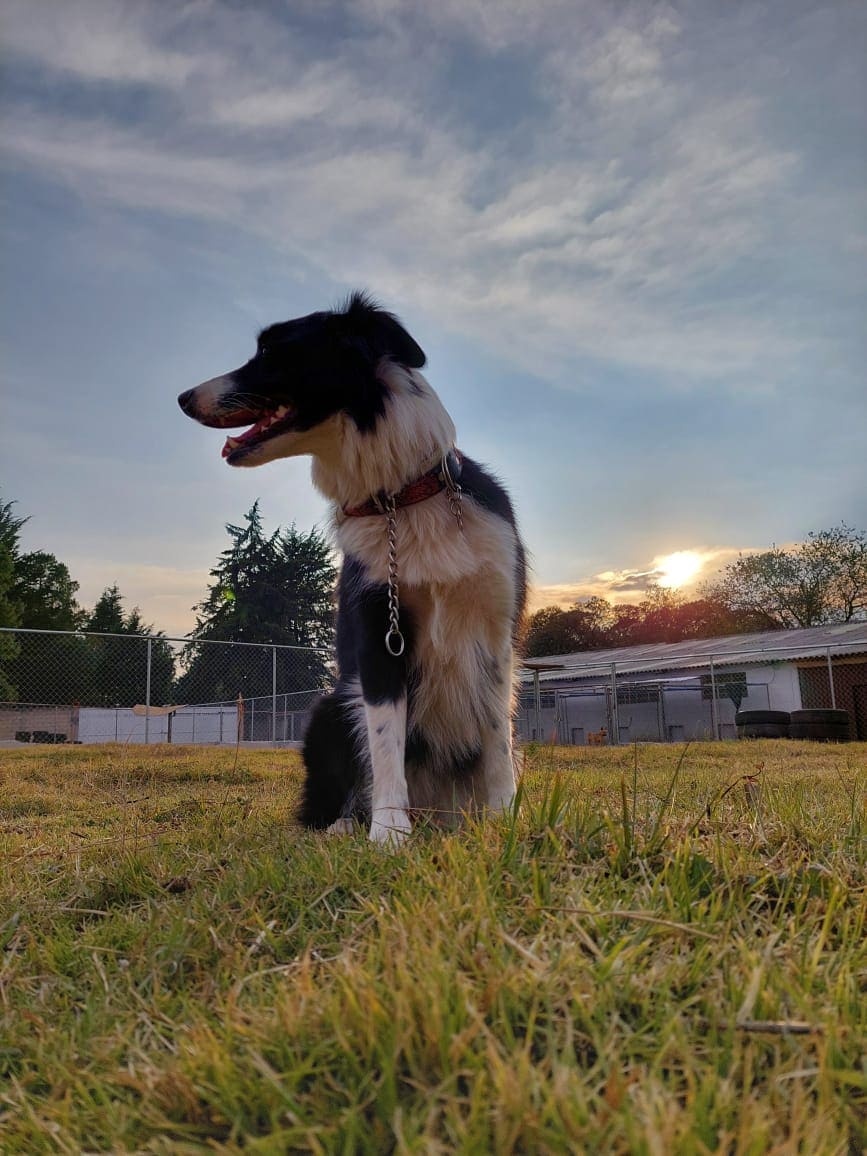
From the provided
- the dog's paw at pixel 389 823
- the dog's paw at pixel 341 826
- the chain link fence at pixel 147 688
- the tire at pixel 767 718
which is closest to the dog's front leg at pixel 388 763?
the dog's paw at pixel 389 823

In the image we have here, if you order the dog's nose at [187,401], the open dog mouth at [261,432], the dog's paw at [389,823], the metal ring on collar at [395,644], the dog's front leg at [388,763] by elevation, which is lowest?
the dog's paw at [389,823]

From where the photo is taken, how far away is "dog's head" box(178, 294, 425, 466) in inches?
117

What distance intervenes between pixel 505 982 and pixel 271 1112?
0.35 m

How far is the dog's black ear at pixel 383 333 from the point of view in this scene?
3.01 m

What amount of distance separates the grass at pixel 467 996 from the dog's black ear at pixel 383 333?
1.66 meters

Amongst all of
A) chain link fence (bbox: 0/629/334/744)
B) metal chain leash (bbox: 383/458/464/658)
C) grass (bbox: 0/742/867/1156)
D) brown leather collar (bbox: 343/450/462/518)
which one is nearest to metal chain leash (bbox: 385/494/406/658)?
metal chain leash (bbox: 383/458/464/658)

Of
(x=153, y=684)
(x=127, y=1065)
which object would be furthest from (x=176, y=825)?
(x=153, y=684)

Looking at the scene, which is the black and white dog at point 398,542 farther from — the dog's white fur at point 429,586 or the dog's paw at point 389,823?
the dog's paw at point 389,823

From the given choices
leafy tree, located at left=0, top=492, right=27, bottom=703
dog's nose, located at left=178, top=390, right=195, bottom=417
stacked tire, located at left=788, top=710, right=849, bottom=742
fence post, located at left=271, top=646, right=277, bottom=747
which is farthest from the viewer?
leafy tree, located at left=0, top=492, right=27, bottom=703

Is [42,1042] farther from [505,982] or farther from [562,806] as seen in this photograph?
[562,806]

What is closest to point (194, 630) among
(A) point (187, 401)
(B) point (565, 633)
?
(B) point (565, 633)

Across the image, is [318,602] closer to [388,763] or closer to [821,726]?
[821,726]

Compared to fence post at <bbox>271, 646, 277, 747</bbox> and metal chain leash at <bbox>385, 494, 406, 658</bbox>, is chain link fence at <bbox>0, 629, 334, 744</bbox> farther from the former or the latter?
metal chain leash at <bbox>385, 494, 406, 658</bbox>

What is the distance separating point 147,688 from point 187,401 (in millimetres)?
13110
